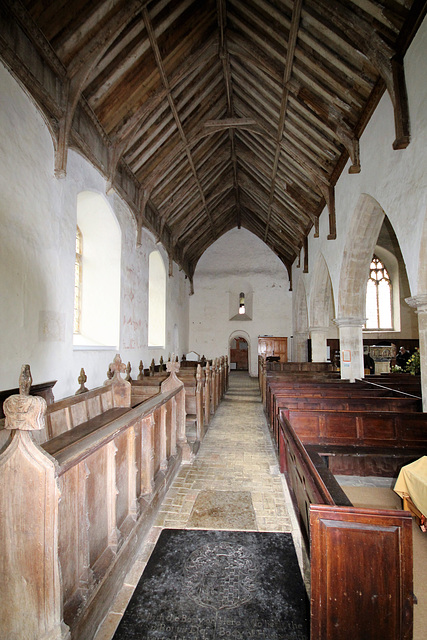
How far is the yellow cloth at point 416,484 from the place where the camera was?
2.58 meters

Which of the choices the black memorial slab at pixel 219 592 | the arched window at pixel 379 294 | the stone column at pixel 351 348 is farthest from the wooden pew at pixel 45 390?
the arched window at pixel 379 294

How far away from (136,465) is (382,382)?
5177mm

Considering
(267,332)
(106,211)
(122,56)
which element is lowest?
(267,332)

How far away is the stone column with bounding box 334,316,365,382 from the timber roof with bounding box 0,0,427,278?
2.19 m

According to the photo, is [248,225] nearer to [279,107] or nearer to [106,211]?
[279,107]

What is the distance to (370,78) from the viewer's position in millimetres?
4945

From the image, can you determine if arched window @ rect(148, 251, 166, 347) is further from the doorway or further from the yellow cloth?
the doorway

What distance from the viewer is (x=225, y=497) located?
3.14 metres

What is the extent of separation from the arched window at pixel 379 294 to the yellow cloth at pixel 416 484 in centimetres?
1291

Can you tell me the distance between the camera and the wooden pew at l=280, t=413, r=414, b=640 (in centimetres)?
140

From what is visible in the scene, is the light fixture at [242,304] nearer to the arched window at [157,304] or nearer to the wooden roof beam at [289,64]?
the arched window at [157,304]

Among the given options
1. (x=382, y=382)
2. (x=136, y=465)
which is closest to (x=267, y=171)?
(x=382, y=382)

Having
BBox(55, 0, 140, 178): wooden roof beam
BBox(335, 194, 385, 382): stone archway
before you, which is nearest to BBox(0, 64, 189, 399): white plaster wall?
BBox(55, 0, 140, 178): wooden roof beam

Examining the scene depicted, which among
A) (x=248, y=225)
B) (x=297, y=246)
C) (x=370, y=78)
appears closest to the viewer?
(x=370, y=78)
